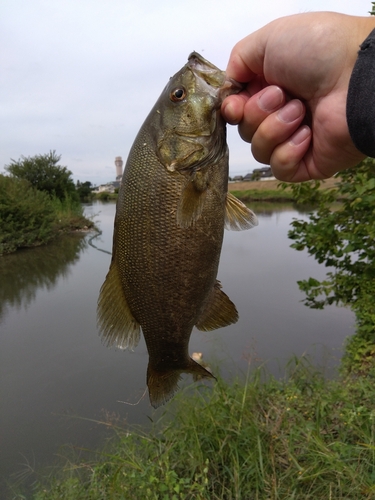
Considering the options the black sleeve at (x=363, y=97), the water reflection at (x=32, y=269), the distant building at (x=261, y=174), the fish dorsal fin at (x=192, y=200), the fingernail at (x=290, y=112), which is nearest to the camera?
the black sleeve at (x=363, y=97)

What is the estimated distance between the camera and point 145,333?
1.82m

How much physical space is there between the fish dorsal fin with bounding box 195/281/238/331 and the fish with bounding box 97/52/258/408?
0.09 meters

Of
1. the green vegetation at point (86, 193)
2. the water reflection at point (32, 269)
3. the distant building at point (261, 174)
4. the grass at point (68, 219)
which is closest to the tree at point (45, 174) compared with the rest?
the grass at point (68, 219)

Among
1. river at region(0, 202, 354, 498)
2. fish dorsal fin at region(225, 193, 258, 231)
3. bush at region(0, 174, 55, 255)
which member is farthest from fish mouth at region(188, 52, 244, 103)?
bush at region(0, 174, 55, 255)

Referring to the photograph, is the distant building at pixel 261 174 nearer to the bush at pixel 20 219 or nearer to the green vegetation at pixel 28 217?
the green vegetation at pixel 28 217

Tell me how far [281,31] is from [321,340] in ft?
19.9

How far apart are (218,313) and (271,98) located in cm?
108

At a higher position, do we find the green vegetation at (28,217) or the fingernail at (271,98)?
the fingernail at (271,98)

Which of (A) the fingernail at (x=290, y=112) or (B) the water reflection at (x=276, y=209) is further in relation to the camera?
(B) the water reflection at (x=276, y=209)

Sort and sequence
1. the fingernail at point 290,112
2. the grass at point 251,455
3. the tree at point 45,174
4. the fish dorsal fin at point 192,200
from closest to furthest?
the fish dorsal fin at point 192,200 < the fingernail at point 290,112 < the grass at point 251,455 < the tree at point 45,174

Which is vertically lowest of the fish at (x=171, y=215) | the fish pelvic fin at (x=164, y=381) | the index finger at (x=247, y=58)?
the fish pelvic fin at (x=164, y=381)

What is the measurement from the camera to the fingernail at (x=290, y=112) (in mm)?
1736

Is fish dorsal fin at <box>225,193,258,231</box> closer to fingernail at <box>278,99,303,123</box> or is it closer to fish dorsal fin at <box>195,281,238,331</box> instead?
fish dorsal fin at <box>195,281,238,331</box>

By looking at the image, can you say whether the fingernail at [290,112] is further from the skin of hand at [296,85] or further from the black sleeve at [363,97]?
the black sleeve at [363,97]
